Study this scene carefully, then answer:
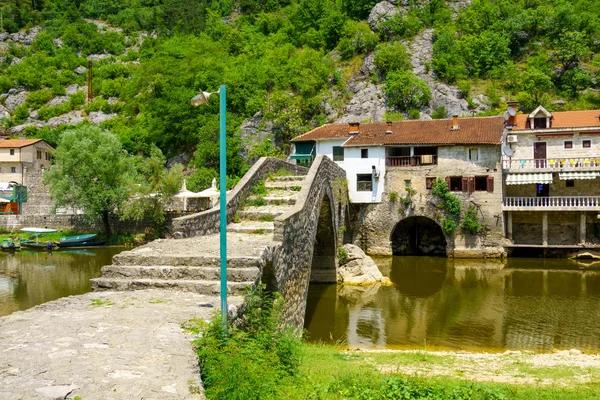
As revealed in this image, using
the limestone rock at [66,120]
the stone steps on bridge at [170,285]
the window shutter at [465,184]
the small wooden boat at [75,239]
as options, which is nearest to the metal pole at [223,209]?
the stone steps on bridge at [170,285]

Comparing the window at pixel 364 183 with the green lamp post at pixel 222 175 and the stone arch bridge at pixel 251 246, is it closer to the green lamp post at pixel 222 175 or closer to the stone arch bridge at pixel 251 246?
the stone arch bridge at pixel 251 246

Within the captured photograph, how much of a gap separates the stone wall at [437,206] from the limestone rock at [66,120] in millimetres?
52672

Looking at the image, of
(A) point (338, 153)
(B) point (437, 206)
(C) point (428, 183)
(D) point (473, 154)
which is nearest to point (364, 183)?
(A) point (338, 153)

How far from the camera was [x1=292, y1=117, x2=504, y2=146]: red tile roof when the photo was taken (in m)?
32.1

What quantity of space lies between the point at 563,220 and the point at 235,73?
36.1m

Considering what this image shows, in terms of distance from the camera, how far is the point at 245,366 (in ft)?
19.9

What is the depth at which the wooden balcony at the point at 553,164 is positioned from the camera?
30359mm

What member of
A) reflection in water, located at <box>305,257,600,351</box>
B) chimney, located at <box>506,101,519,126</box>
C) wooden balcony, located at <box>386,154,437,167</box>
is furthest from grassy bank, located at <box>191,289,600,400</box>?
chimney, located at <box>506,101,519,126</box>

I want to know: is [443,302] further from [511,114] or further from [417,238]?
[511,114]

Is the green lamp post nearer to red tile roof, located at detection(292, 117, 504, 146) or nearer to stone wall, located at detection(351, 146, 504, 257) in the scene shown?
red tile roof, located at detection(292, 117, 504, 146)

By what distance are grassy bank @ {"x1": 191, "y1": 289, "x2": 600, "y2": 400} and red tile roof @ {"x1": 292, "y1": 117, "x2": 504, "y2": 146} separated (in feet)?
66.8

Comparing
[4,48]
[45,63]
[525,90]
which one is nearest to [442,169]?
[525,90]

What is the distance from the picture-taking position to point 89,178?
3794 cm

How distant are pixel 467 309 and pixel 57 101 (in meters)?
75.1
